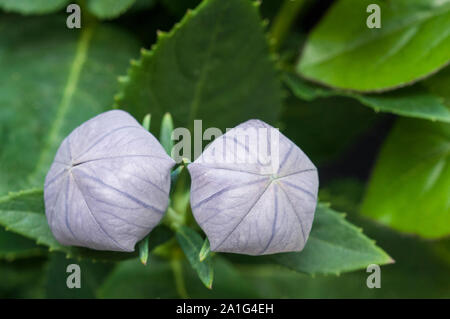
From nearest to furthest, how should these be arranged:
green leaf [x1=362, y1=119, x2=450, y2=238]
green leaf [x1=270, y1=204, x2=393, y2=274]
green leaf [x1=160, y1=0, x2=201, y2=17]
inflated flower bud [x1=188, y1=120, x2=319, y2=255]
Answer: inflated flower bud [x1=188, y1=120, x2=319, y2=255] → green leaf [x1=270, y1=204, x2=393, y2=274] → green leaf [x1=362, y1=119, x2=450, y2=238] → green leaf [x1=160, y1=0, x2=201, y2=17]

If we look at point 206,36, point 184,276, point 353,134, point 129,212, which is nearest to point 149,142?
point 129,212

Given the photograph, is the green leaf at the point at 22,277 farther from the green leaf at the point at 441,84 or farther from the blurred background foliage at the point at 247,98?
the green leaf at the point at 441,84

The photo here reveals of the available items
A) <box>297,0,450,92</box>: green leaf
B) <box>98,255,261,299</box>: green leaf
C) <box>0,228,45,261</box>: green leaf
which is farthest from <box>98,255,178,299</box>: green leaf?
<box>297,0,450,92</box>: green leaf

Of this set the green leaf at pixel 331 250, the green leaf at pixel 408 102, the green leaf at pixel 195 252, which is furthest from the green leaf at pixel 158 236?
the green leaf at pixel 408 102

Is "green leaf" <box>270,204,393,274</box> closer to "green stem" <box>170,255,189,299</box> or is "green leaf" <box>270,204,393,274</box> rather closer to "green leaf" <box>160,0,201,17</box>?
"green stem" <box>170,255,189,299</box>

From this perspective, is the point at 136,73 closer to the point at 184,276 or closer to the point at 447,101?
the point at 184,276

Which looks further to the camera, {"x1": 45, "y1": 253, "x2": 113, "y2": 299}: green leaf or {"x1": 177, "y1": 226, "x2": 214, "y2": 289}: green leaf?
{"x1": 45, "y1": 253, "x2": 113, "y2": 299}: green leaf
